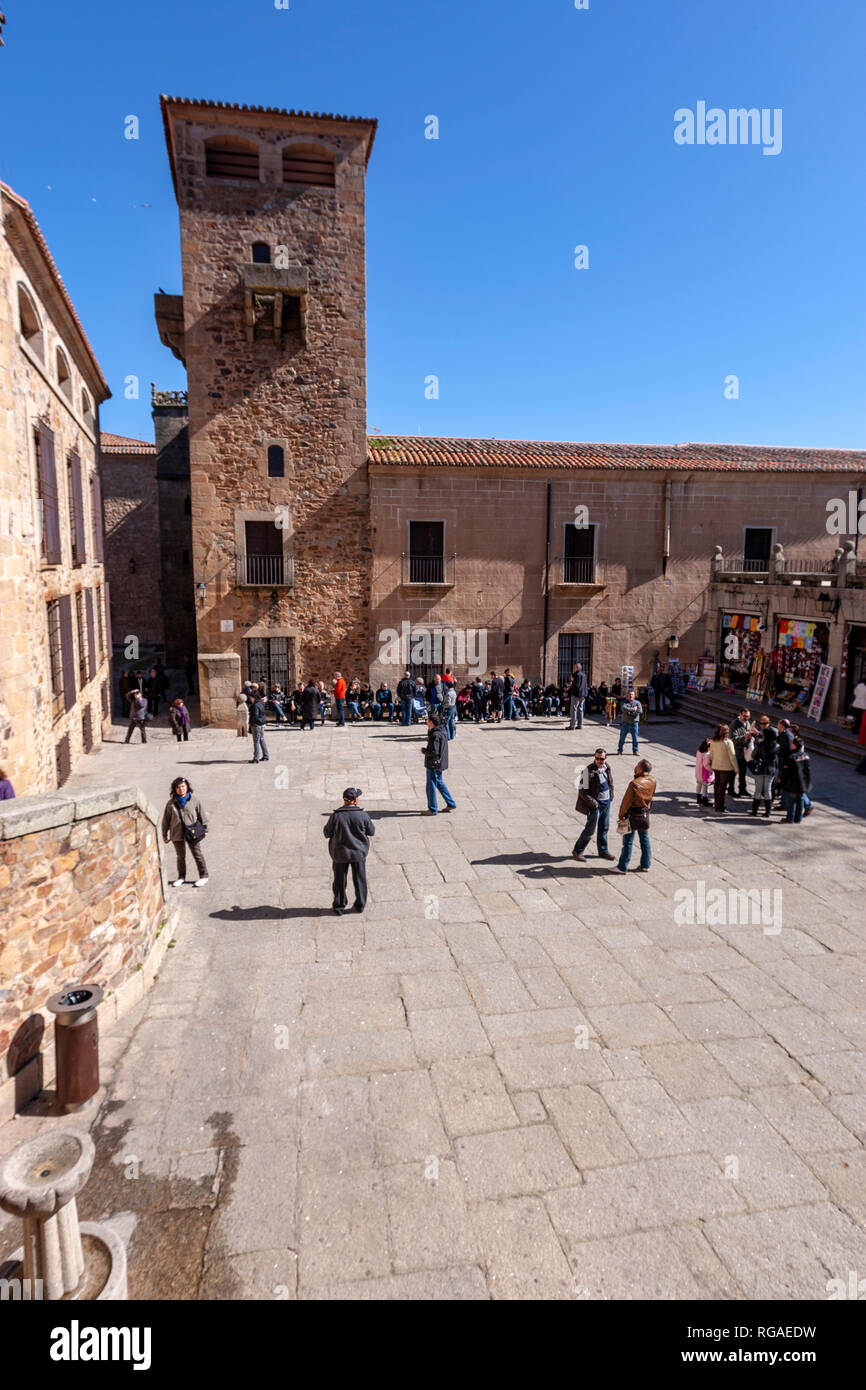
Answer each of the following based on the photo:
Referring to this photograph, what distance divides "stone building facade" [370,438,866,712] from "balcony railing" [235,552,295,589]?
7.87ft

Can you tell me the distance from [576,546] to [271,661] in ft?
30.8

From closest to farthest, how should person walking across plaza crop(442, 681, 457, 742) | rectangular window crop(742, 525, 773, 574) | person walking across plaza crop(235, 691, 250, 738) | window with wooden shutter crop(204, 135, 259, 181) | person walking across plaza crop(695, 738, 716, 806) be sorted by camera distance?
person walking across plaza crop(695, 738, 716, 806)
person walking across plaza crop(442, 681, 457, 742)
person walking across plaza crop(235, 691, 250, 738)
window with wooden shutter crop(204, 135, 259, 181)
rectangular window crop(742, 525, 773, 574)

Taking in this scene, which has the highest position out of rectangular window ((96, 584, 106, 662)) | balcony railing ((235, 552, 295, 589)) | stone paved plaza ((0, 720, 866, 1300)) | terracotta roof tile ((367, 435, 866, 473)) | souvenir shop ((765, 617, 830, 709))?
terracotta roof tile ((367, 435, 866, 473))

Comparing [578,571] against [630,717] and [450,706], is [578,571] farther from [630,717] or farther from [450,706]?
[630,717]

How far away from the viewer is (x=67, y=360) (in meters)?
14.9

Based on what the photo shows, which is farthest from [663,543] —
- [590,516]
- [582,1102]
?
[582,1102]

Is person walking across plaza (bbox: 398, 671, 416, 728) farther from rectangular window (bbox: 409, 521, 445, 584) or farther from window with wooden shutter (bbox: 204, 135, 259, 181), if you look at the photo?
window with wooden shutter (bbox: 204, 135, 259, 181)

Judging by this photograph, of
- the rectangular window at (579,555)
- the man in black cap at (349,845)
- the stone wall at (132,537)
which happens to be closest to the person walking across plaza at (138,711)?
the man in black cap at (349,845)

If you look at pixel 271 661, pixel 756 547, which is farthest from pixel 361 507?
pixel 756 547

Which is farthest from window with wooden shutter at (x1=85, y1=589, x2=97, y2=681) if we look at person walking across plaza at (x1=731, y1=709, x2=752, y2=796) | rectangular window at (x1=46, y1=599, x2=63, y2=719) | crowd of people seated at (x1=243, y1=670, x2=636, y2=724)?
person walking across plaza at (x1=731, y1=709, x2=752, y2=796)

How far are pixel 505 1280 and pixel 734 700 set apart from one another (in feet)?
57.2

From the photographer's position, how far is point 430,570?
2094cm

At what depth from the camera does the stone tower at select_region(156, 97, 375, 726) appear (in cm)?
1867

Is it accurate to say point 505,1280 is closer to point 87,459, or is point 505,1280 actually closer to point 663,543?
point 87,459
